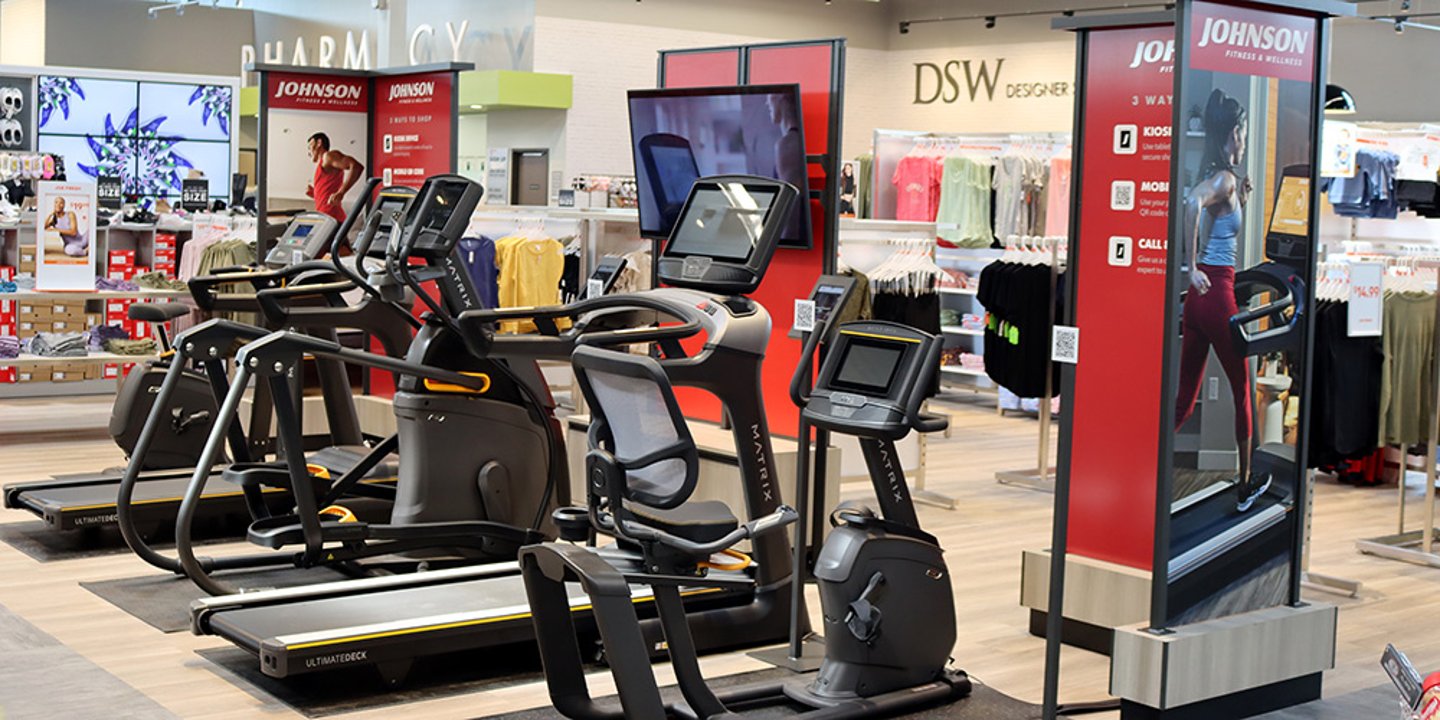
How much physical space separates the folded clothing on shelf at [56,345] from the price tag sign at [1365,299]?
24.5 ft

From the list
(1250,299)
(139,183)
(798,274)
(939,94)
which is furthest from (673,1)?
(1250,299)

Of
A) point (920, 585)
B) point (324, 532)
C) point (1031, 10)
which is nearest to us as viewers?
point (920, 585)

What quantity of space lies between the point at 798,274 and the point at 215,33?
19.2m

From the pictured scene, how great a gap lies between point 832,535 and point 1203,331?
121cm

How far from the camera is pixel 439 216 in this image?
21.4 ft

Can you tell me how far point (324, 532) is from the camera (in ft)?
20.2

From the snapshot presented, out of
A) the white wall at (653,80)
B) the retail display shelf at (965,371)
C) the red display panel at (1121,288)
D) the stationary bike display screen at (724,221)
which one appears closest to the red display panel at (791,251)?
the stationary bike display screen at (724,221)

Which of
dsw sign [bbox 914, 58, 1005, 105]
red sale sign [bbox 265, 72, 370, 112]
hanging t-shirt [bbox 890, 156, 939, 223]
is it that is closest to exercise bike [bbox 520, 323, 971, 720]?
red sale sign [bbox 265, 72, 370, 112]

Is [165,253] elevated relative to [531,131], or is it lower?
lower

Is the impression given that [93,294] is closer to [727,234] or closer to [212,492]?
[212,492]

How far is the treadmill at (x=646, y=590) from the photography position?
5.06m

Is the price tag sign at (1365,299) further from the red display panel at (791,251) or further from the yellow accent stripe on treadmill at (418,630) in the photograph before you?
the yellow accent stripe on treadmill at (418,630)

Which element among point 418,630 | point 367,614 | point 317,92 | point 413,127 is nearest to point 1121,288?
point 418,630

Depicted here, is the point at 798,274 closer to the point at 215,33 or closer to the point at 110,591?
the point at 110,591
